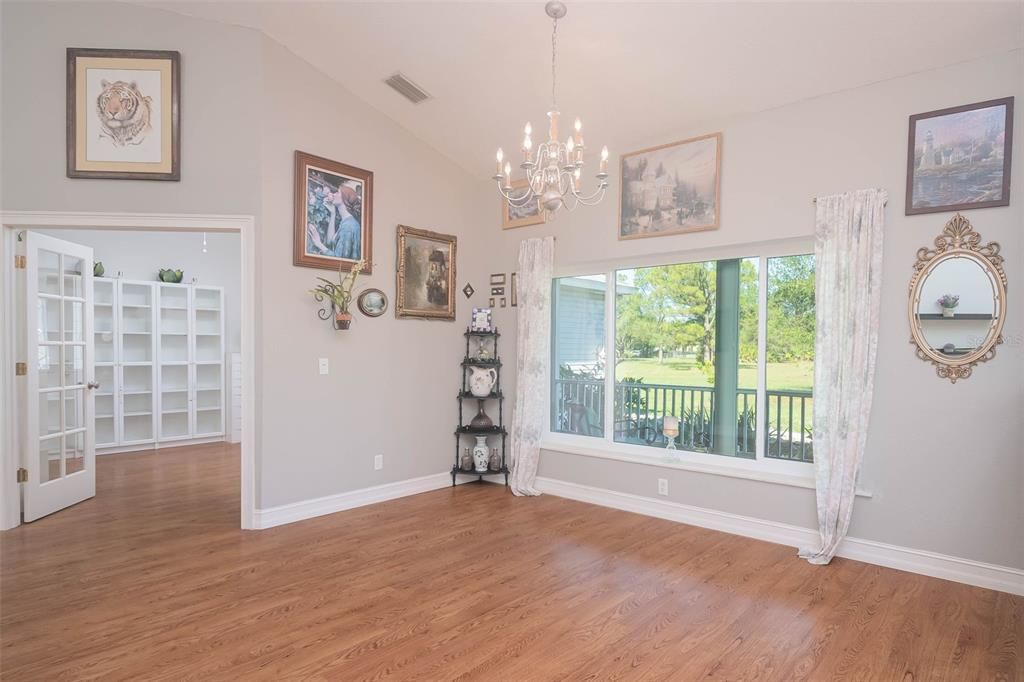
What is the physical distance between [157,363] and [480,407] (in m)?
4.60

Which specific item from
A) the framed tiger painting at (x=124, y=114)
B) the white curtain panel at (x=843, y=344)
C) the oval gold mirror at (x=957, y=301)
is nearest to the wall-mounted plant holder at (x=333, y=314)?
the framed tiger painting at (x=124, y=114)

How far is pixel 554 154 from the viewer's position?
2959mm

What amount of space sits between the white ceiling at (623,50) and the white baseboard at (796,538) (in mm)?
2738

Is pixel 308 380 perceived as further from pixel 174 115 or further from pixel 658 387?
pixel 658 387

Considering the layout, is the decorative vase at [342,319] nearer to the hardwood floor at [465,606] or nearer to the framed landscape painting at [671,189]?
the hardwood floor at [465,606]

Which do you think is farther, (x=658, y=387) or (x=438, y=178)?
(x=438, y=178)

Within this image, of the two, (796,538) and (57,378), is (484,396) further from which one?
(57,378)

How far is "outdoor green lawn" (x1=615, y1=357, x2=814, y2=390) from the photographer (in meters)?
4.07

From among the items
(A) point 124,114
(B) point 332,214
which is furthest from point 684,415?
(A) point 124,114

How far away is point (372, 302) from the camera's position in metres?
4.82

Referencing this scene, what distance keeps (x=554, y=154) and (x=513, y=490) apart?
335cm

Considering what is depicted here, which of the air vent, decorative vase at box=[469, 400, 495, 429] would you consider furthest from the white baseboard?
the air vent

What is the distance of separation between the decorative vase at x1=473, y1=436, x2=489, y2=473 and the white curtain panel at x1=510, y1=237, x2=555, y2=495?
1.07 ft

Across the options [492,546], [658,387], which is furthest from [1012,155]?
[492,546]
